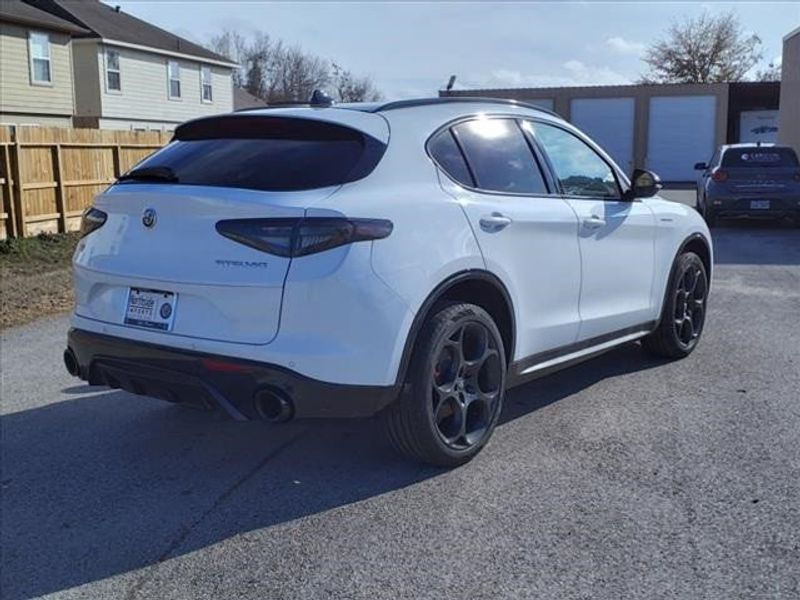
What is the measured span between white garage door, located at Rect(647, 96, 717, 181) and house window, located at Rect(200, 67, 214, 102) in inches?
754

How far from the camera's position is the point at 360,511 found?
3828mm

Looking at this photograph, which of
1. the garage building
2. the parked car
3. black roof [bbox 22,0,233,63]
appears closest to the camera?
the parked car

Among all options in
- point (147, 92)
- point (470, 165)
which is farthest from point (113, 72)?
point (470, 165)

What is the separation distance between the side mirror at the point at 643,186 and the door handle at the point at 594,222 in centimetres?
57

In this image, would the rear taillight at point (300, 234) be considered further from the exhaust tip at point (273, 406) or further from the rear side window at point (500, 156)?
the rear side window at point (500, 156)

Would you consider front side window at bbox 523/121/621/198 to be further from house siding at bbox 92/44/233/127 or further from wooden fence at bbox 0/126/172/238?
house siding at bbox 92/44/233/127

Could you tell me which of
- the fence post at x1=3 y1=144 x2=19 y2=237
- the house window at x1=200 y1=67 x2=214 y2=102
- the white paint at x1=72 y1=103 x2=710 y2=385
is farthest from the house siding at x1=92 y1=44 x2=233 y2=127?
the white paint at x1=72 y1=103 x2=710 y2=385

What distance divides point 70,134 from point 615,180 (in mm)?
12441

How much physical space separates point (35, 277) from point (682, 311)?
346 inches

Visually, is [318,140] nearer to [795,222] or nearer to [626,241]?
[626,241]

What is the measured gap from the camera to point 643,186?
571 centimetres

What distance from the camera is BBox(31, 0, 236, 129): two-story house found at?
97.9 ft

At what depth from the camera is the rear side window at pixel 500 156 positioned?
452 centimetres

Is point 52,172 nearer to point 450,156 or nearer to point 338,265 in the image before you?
point 450,156
